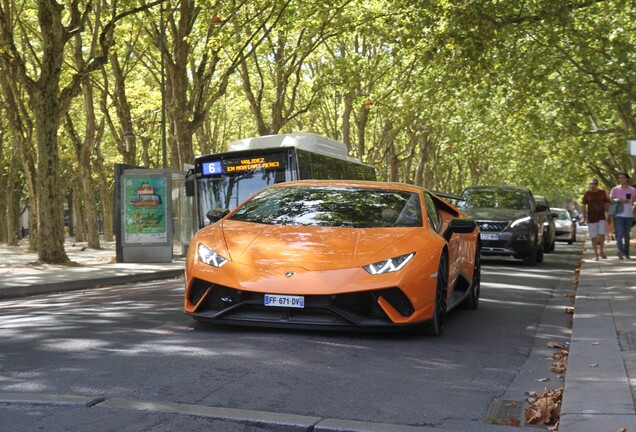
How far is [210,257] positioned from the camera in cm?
739

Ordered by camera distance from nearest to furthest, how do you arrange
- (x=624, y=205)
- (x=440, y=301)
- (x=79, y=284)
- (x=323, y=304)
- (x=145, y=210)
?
(x=323, y=304) < (x=440, y=301) < (x=79, y=284) < (x=624, y=205) < (x=145, y=210)

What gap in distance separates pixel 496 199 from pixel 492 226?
1.69m

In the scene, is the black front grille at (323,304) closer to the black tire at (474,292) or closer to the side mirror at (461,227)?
the side mirror at (461,227)

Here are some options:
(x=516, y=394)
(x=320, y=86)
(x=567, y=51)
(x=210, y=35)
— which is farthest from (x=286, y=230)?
(x=320, y=86)

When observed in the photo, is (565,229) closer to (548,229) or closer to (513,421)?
(548,229)

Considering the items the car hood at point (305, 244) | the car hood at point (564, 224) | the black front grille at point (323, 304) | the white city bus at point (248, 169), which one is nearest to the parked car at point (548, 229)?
the white city bus at point (248, 169)

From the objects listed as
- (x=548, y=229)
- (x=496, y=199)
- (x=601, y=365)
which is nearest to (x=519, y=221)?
(x=496, y=199)

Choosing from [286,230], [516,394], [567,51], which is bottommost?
[516,394]

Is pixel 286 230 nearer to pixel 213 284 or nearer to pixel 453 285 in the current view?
pixel 213 284

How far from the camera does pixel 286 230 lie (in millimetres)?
7715

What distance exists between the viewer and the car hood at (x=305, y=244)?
710 centimetres

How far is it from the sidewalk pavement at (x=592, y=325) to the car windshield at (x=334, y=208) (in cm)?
Result: 188

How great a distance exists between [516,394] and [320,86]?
28306 mm

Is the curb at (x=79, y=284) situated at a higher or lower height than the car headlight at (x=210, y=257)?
lower
